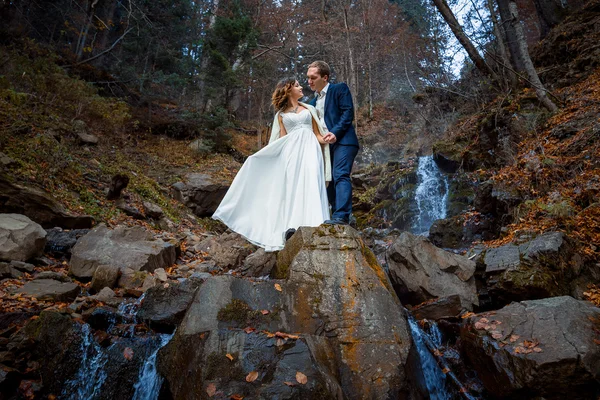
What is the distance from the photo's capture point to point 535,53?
12.4 m

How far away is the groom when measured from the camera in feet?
13.8

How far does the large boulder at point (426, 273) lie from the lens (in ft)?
15.2

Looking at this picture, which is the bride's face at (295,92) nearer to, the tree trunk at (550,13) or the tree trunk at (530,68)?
the tree trunk at (530,68)

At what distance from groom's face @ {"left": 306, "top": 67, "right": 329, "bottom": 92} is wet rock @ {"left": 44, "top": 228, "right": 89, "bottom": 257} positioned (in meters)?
4.57

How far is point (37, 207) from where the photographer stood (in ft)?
19.8

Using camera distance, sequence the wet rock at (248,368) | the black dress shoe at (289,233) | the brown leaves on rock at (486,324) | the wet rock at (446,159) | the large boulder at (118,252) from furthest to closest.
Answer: the wet rock at (446,159) → the large boulder at (118,252) → the black dress shoe at (289,233) → the brown leaves on rock at (486,324) → the wet rock at (248,368)

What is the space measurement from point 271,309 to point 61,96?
11.8m

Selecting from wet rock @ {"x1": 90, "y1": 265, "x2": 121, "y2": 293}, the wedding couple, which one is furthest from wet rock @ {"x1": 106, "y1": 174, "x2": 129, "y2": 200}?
the wedding couple

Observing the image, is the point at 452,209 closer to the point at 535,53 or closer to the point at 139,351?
the point at 535,53

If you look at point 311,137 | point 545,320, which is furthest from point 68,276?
point 545,320

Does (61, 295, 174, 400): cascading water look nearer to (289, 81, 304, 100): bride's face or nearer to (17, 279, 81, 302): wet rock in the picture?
(17, 279, 81, 302): wet rock

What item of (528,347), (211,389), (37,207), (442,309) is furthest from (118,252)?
(528,347)

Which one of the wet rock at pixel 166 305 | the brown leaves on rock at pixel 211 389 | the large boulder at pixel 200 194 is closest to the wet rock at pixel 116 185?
the large boulder at pixel 200 194

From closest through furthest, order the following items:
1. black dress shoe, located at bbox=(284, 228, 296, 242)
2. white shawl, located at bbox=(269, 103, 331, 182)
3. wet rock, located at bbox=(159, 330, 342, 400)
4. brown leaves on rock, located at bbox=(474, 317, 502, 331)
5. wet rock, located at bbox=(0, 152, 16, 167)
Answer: wet rock, located at bbox=(159, 330, 342, 400)
brown leaves on rock, located at bbox=(474, 317, 502, 331)
black dress shoe, located at bbox=(284, 228, 296, 242)
white shawl, located at bbox=(269, 103, 331, 182)
wet rock, located at bbox=(0, 152, 16, 167)
